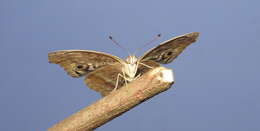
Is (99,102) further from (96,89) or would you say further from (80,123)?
(96,89)

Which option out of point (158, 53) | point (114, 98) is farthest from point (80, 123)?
point (158, 53)

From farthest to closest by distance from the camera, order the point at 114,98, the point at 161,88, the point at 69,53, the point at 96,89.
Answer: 1. the point at 96,89
2. the point at 69,53
3. the point at 114,98
4. the point at 161,88

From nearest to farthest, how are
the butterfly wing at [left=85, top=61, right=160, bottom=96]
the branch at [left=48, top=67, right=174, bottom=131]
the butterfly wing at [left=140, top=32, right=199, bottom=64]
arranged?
the branch at [left=48, top=67, right=174, bottom=131] < the butterfly wing at [left=140, top=32, right=199, bottom=64] < the butterfly wing at [left=85, top=61, right=160, bottom=96]

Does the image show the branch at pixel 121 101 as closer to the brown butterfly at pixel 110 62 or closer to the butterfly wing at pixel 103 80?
the brown butterfly at pixel 110 62

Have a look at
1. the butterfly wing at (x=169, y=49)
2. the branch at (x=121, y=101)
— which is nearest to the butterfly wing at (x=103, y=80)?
the butterfly wing at (x=169, y=49)

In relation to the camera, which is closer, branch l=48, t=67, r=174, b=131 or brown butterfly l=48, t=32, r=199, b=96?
branch l=48, t=67, r=174, b=131

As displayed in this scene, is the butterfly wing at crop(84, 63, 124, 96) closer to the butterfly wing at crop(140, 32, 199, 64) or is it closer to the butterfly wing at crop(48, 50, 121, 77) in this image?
the butterfly wing at crop(48, 50, 121, 77)

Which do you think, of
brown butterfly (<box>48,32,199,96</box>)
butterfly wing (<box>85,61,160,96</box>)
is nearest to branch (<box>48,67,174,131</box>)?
brown butterfly (<box>48,32,199,96</box>)
